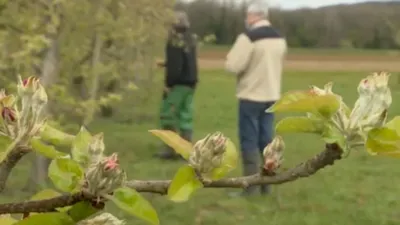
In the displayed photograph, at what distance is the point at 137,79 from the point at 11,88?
412 centimetres

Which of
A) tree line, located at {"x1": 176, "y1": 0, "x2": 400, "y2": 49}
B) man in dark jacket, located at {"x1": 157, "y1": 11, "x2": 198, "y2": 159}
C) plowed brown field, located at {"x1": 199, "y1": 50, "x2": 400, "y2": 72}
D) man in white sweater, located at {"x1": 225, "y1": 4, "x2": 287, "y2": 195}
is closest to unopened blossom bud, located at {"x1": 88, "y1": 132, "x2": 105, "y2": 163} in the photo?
man in white sweater, located at {"x1": 225, "y1": 4, "x2": 287, "y2": 195}

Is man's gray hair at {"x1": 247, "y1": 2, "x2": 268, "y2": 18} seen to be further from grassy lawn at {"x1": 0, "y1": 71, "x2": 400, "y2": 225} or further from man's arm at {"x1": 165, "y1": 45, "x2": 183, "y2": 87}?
man's arm at {"x1": 165, "y1": 45, "x2": 183, "y2": 87}

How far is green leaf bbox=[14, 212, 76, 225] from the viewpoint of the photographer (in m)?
1.06

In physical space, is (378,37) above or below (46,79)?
below

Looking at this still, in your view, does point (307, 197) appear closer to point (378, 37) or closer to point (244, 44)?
point (244, 44)

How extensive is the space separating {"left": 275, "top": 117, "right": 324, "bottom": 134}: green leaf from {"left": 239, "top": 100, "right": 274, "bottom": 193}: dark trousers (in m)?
6.79

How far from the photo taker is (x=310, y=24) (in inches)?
1140

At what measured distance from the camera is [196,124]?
1642 centimetres

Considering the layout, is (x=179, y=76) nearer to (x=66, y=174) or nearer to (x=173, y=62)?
(x=173, y=62)

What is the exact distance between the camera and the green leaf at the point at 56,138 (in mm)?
1156

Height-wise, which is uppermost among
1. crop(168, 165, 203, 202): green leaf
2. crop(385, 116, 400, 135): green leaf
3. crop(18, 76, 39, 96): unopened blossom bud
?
crop(18, 76, 39, 96): unopened blossom bud

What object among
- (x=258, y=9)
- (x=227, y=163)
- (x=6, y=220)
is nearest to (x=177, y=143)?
(x=227, y=163)

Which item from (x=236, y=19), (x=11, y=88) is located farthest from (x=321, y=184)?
(x=236, y=19)

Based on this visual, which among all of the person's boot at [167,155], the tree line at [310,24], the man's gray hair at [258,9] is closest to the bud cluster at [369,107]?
the man's gray hair at [258,9]
